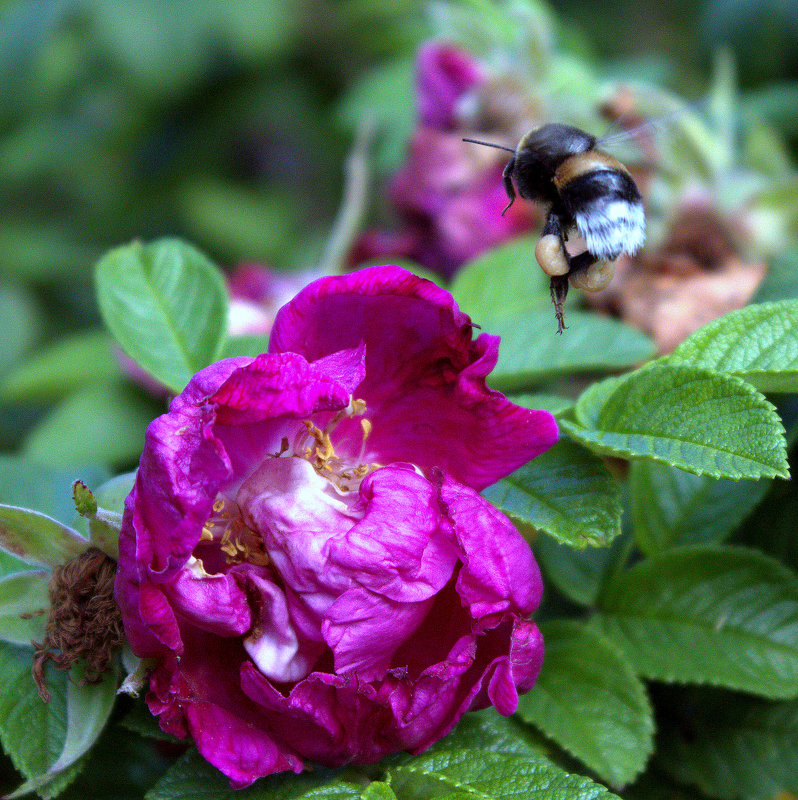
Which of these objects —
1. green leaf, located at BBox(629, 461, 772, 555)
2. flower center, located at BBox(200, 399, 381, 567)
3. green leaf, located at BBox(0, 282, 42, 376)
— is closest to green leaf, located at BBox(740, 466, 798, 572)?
green leaf, located at BBox(629, 461, 772, 555)

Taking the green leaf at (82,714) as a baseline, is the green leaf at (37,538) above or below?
above

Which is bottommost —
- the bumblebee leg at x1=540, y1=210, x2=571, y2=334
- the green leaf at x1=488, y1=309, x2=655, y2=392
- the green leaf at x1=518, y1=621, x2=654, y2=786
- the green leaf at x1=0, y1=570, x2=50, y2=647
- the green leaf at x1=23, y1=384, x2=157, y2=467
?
the green leaf at x1=23, y1=384, x2=157, y2=467

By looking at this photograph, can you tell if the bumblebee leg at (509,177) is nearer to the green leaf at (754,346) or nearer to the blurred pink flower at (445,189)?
the green leaf at (754,346)

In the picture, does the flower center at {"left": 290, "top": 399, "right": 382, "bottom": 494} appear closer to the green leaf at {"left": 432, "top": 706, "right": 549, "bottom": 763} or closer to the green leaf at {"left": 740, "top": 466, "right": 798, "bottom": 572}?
the green leaf at {"left": 432, "top": 706, "right": 549, "bottom": 763}

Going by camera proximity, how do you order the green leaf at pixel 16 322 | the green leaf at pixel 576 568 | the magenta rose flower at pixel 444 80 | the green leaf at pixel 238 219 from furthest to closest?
the green leaf at pixel 238 219, the green leaf at pixel 16 322, the magenta rose flower at pixel 444 80, the green leaf at pixel 576 568

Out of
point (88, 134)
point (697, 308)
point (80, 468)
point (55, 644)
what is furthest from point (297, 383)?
point (88, 134)

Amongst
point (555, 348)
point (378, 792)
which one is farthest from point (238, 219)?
point (378, 792)

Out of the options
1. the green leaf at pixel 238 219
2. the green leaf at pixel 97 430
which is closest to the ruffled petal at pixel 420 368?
the green leaf at pixel 97 430
